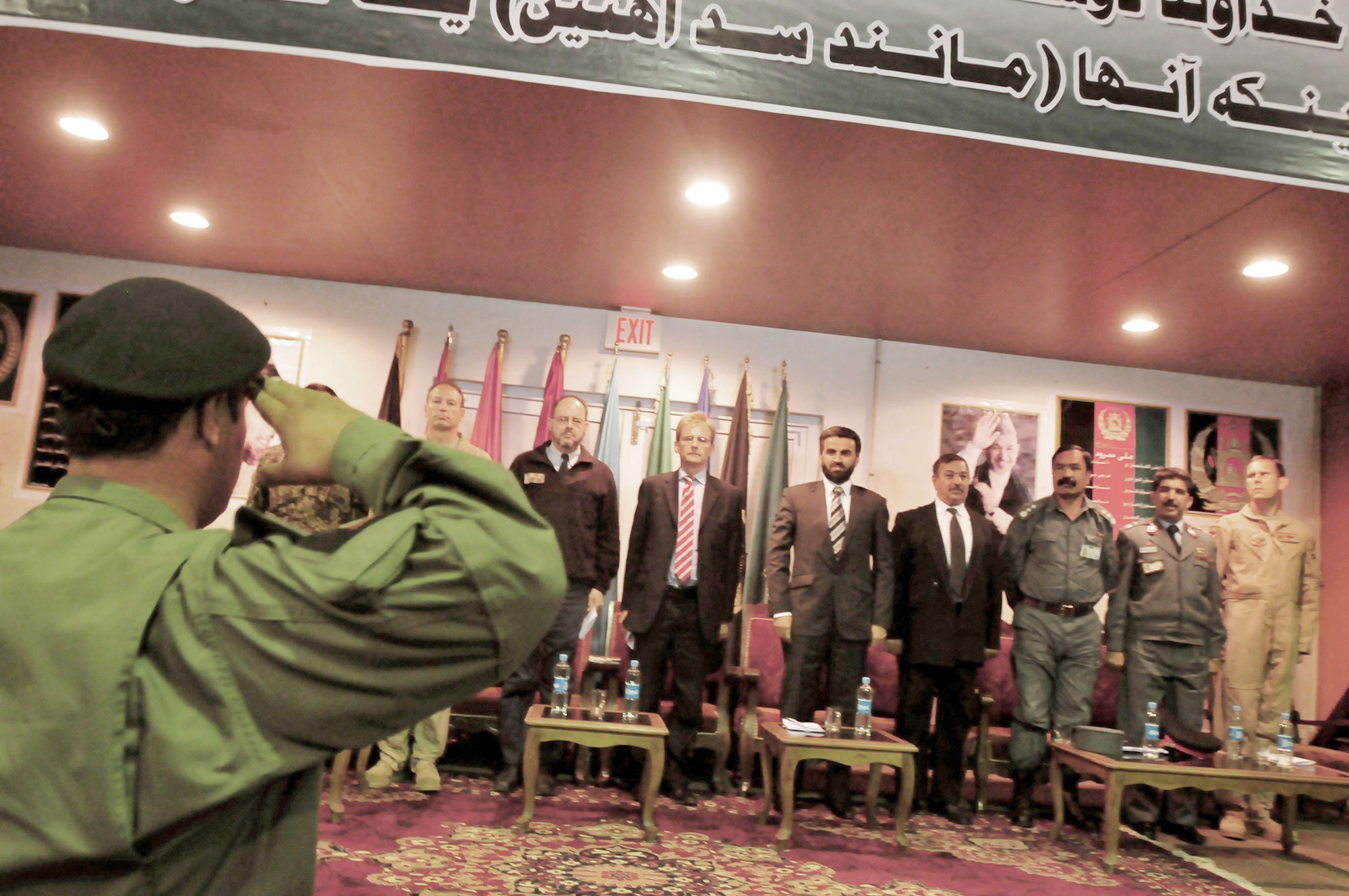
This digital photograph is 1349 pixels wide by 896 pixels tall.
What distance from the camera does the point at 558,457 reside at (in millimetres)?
4676

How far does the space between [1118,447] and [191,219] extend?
20.4ft

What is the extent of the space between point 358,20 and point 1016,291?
12.3ft

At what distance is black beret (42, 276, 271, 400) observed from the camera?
628mm

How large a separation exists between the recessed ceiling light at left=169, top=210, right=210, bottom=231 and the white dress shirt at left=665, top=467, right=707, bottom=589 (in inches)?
117

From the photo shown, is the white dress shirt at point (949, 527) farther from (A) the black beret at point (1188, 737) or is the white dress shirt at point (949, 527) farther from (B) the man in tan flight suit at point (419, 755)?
(B) the man in tan flight suit at point (419, 755)

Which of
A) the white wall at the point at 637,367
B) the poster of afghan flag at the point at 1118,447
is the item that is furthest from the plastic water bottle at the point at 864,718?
the poster of afghan flag at the point at 1118,447

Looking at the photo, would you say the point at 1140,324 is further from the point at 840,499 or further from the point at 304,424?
the point at 304,424

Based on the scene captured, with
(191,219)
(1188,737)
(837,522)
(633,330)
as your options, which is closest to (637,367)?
(633,330)

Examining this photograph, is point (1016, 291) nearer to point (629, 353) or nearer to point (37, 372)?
point (629, 353)

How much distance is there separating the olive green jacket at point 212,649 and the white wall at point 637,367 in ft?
17.3

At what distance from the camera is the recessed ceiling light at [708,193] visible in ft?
12.6

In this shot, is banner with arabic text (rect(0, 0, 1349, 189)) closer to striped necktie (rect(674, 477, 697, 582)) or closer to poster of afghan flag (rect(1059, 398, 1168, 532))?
striped necktie (rect(674, 477, 697, 582))

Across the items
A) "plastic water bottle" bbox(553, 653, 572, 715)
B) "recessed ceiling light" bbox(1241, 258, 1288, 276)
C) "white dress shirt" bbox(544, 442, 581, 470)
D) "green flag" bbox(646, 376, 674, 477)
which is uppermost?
"recessed ceiling light" bbox(1241, 258, 1288, 276)

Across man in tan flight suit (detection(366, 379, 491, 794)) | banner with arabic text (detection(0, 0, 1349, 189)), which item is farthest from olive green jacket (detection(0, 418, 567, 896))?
man in tan flight suit (detection(366, 379, 491, 794))
